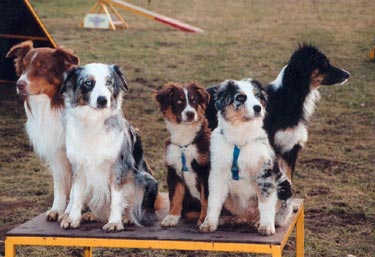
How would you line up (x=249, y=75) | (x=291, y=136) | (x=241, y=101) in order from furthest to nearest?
(x=249, y=75), (x=291, y=136), (x=241, y=101)

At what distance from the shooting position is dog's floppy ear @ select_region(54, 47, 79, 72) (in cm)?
507

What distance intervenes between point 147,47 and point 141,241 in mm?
12911

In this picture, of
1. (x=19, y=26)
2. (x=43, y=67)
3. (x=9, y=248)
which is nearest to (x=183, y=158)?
(x=43, y=67)

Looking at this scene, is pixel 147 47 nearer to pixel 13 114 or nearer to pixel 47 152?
pixel 13 114

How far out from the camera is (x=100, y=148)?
4.79m

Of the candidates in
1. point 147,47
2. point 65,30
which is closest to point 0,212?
point 147,47

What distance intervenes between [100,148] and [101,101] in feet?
1.13

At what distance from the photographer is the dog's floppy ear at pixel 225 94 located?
477 cm

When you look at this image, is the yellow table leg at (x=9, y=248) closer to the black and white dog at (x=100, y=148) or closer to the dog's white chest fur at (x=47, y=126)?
the black and white dog at (x=100, y=148)

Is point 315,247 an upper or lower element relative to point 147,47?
lower

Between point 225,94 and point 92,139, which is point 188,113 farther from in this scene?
point 92,139

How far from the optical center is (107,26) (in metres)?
19.6

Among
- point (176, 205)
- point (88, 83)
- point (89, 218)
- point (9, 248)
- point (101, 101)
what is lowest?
point (9, 248)

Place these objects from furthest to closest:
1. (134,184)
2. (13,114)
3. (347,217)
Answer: (13,114)
(347,217)
(134,184)
